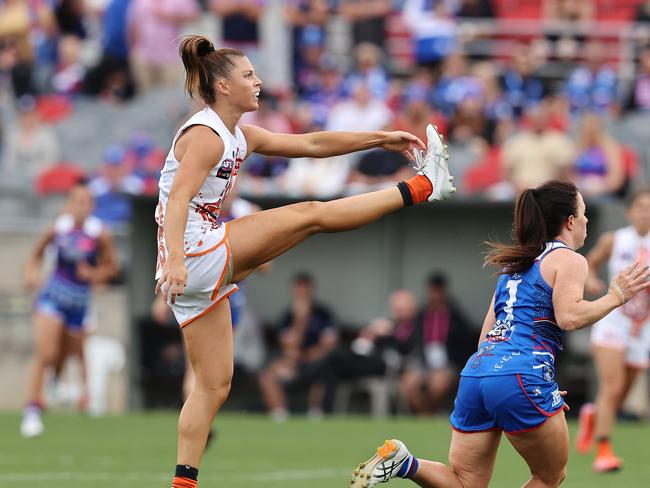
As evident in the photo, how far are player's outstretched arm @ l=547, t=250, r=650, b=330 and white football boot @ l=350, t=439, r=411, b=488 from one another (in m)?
1.03

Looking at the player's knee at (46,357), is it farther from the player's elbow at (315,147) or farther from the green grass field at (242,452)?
the player's elbow at (315,147)

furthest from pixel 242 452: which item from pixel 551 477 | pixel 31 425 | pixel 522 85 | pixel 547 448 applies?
pixel 522 85

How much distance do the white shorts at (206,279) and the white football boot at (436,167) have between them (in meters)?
1.15

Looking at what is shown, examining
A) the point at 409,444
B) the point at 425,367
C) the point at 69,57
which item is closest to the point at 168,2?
the point at 69,57

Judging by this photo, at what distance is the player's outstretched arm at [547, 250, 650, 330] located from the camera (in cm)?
591

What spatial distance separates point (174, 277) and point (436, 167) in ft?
5.44

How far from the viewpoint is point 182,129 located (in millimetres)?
6742

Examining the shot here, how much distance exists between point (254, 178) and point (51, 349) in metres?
4.68

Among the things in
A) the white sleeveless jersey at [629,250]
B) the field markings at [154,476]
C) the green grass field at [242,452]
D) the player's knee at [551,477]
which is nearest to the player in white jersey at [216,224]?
the player's knee at [551,477]

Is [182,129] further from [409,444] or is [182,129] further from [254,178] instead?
[254,178]

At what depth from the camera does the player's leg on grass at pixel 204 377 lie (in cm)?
686

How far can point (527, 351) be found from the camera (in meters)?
6.12

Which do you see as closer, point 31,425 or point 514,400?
point 514,400

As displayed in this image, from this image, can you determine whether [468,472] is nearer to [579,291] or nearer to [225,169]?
[579,291]
